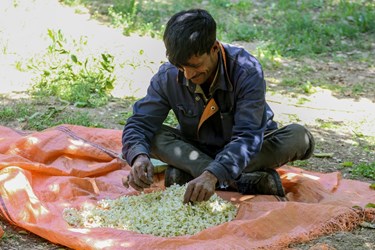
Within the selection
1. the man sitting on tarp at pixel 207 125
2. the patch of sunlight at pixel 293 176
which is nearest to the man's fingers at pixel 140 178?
the man sitting on tarp at pixel 207 125

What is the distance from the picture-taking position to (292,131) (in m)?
4.63

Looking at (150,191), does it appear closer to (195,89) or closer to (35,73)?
(195,89)

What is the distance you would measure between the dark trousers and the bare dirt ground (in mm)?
706

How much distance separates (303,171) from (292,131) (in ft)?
2.04

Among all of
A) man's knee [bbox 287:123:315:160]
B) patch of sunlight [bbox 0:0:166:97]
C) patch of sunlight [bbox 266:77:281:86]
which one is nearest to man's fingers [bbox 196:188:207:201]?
man's knee [bbox 287:123:315:160]

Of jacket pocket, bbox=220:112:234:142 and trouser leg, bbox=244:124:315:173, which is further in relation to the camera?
trouser leg, bbox=244:124:315:173

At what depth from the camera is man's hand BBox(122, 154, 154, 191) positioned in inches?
163

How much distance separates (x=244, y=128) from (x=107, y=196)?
1.04 metres

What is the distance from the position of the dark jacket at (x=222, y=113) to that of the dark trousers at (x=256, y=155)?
0.07 meters

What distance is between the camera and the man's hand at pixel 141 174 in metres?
4.13

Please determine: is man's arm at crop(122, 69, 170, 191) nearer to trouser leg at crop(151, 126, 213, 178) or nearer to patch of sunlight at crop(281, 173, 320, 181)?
trouser leg at crop(151, 126, 213, 178)

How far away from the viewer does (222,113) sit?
442 cm

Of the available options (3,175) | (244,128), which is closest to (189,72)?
(244,128)

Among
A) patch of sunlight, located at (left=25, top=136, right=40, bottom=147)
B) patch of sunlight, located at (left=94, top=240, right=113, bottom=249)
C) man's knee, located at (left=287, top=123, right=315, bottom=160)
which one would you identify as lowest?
patch of sunlight, located at (left=25, top=136, right=40, bottom=147)
